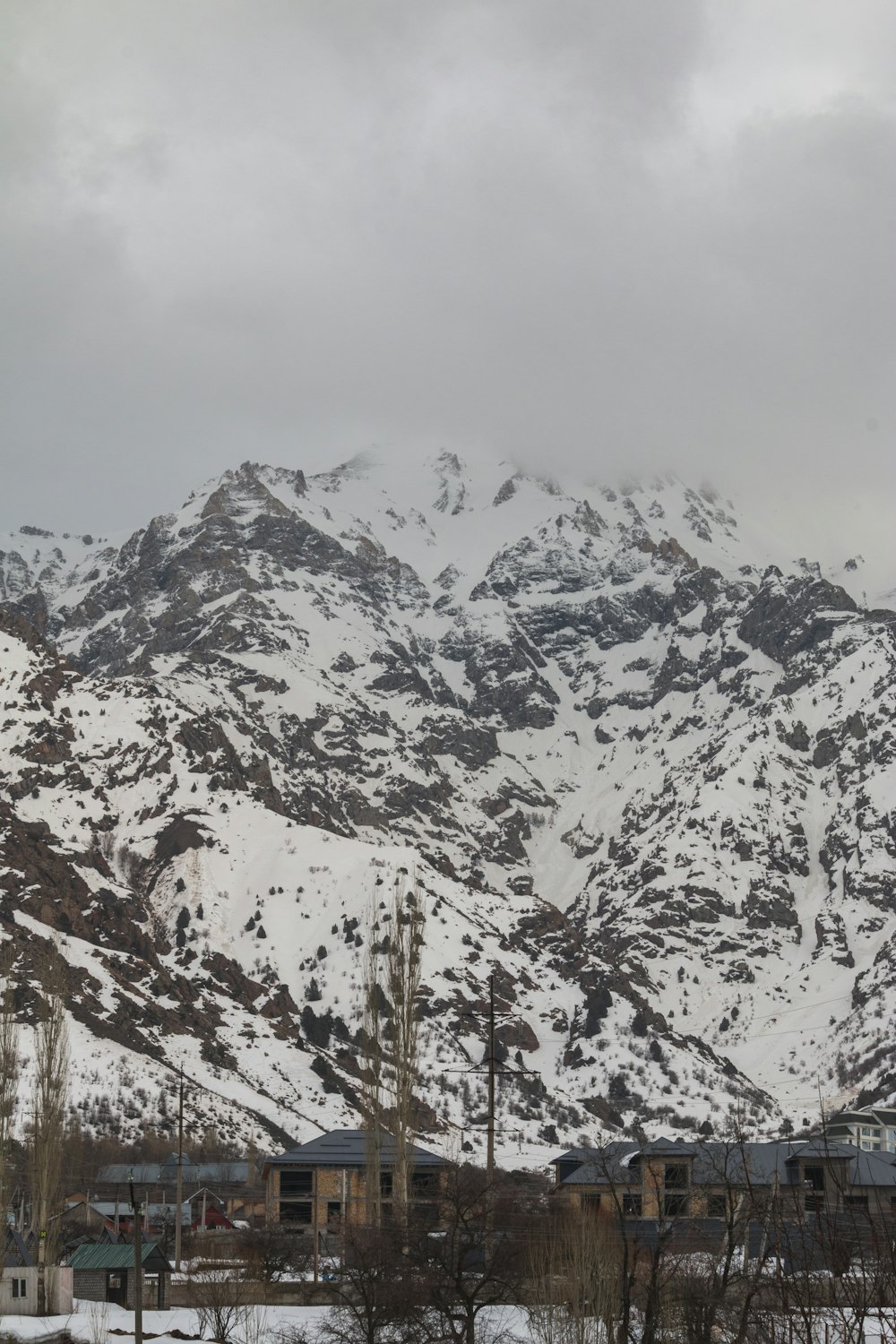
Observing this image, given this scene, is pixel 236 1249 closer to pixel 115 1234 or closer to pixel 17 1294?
pixel 115 1234

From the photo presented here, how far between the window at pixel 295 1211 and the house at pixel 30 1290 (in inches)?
1408

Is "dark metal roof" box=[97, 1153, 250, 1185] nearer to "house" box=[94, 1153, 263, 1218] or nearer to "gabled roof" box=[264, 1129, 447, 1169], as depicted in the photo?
"house" box=[94, 1153, 263, 1218]

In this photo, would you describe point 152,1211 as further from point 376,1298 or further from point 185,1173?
point 376,1298

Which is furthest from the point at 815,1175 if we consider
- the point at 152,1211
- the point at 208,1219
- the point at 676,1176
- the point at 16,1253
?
the point at 152,1211

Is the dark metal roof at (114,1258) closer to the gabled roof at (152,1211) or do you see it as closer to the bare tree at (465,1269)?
the bare tree at (465,1269)

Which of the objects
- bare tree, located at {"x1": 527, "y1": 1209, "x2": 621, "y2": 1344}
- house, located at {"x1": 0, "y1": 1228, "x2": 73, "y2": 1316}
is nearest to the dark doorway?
house, located at {"x1": 0, "y1": 1228, "x2": 73, "y2": 1316}

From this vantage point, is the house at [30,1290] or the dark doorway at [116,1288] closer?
the house at [30,1290]

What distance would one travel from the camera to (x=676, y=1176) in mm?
107812

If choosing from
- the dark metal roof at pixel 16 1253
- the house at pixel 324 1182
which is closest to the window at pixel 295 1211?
the house at pixel 324 1182

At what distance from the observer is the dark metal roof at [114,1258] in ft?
278

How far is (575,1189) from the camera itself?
111812mm

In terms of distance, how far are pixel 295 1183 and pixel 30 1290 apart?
40131 mm

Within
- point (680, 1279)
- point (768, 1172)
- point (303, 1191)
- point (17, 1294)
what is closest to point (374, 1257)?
point (680, 1279)

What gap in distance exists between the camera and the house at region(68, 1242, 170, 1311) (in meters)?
85.9
